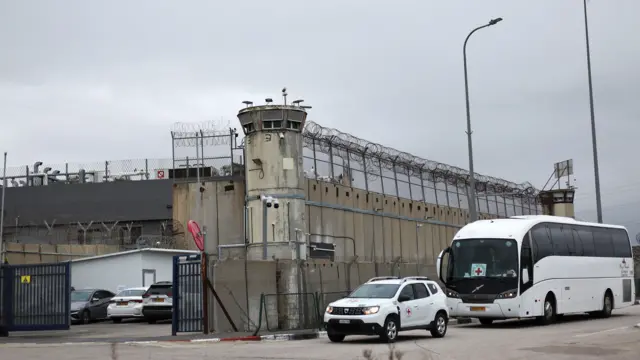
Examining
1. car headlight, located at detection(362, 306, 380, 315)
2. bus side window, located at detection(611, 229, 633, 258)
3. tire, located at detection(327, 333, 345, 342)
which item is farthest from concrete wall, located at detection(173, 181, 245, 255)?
car headlight, located at detection(362, 306, 380, 315)

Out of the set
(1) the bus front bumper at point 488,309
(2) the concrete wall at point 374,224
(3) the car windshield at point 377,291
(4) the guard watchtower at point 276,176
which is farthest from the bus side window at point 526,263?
(2) the concrete wall at point 374,224

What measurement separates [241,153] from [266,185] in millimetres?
8929

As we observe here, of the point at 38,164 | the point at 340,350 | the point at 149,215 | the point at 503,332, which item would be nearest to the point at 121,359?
the point at 340,350

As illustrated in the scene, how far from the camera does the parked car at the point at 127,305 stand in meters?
34.1

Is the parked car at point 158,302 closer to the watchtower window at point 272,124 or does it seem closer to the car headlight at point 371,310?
the watchtower window at point 272,124

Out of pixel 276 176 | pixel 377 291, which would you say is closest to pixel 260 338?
pixel 377 291

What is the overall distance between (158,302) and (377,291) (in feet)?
42.7

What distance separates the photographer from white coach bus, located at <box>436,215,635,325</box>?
26953 millimetres

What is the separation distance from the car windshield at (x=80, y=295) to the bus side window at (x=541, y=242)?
1939 centimetres

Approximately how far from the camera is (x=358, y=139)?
46.0 m

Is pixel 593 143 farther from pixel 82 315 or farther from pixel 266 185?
pixel 82 315

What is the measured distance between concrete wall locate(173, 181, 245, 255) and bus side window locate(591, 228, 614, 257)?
18048mm

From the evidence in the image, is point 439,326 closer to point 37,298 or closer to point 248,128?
point 37,298

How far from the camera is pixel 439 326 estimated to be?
75.9 ft
